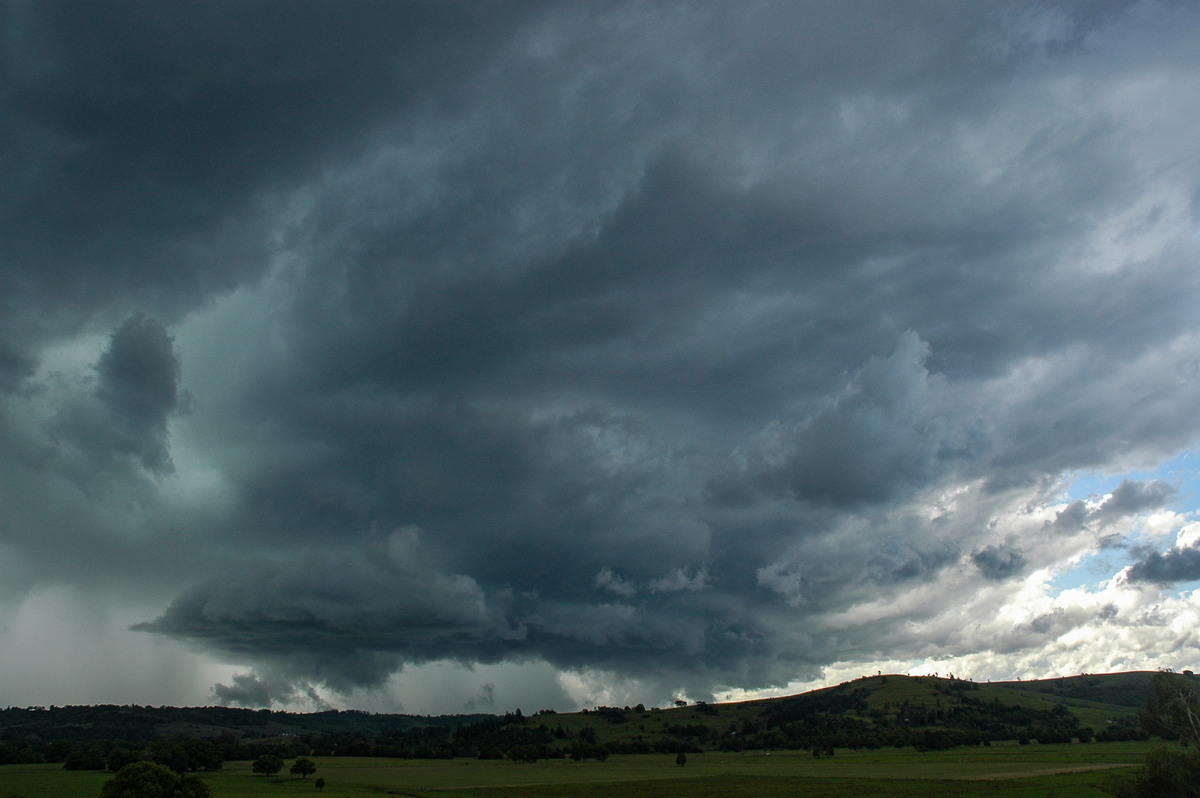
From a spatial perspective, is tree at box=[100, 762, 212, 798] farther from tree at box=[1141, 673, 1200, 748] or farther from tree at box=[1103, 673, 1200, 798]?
tree at box=[1141, 673, 1200, 748]

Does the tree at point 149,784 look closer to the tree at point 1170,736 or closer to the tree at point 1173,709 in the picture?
the tree at point 1170,736

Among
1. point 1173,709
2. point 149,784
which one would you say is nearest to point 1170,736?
point 1173,709

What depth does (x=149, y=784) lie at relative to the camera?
5354 inches

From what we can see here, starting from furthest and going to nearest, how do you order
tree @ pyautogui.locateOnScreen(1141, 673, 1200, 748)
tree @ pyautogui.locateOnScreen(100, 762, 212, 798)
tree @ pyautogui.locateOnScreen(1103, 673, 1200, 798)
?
tree @ pyautogui.locateOnScreen(100, 762, 212, 798) → tree @ pyautogui.locateOnScreen(1141, 673, 1200, 748) → tree @ pyautogui.locateOnScreen(1103, 673, 1200, 798)

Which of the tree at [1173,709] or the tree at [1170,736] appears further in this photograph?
the tree at [1173,709]

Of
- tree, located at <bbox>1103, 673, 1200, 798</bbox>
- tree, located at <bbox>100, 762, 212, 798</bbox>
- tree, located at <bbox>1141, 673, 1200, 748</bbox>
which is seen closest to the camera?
tree, located at <bbox>1103, 673, 1200, 798</bbox>

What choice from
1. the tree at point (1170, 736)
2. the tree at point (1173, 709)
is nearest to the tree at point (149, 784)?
the tree at point (1170, 736)

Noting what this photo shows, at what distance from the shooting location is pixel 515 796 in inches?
7397

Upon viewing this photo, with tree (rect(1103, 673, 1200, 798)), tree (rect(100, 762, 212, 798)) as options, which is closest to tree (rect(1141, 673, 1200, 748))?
tree (rect(1103, 673, 1200, 798))

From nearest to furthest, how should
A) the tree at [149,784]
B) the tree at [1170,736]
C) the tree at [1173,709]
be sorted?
the tree at [1170,736], the tree at [1173,709], the tree at [149,784]

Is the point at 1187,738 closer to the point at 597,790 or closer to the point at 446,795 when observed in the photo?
the point at 597,790

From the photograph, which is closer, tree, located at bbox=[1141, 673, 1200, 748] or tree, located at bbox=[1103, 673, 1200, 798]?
tree, located at bbox=[1103, 673, 1200, 798]

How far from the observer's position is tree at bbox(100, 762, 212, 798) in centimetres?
13538

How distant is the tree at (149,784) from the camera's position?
444ft
